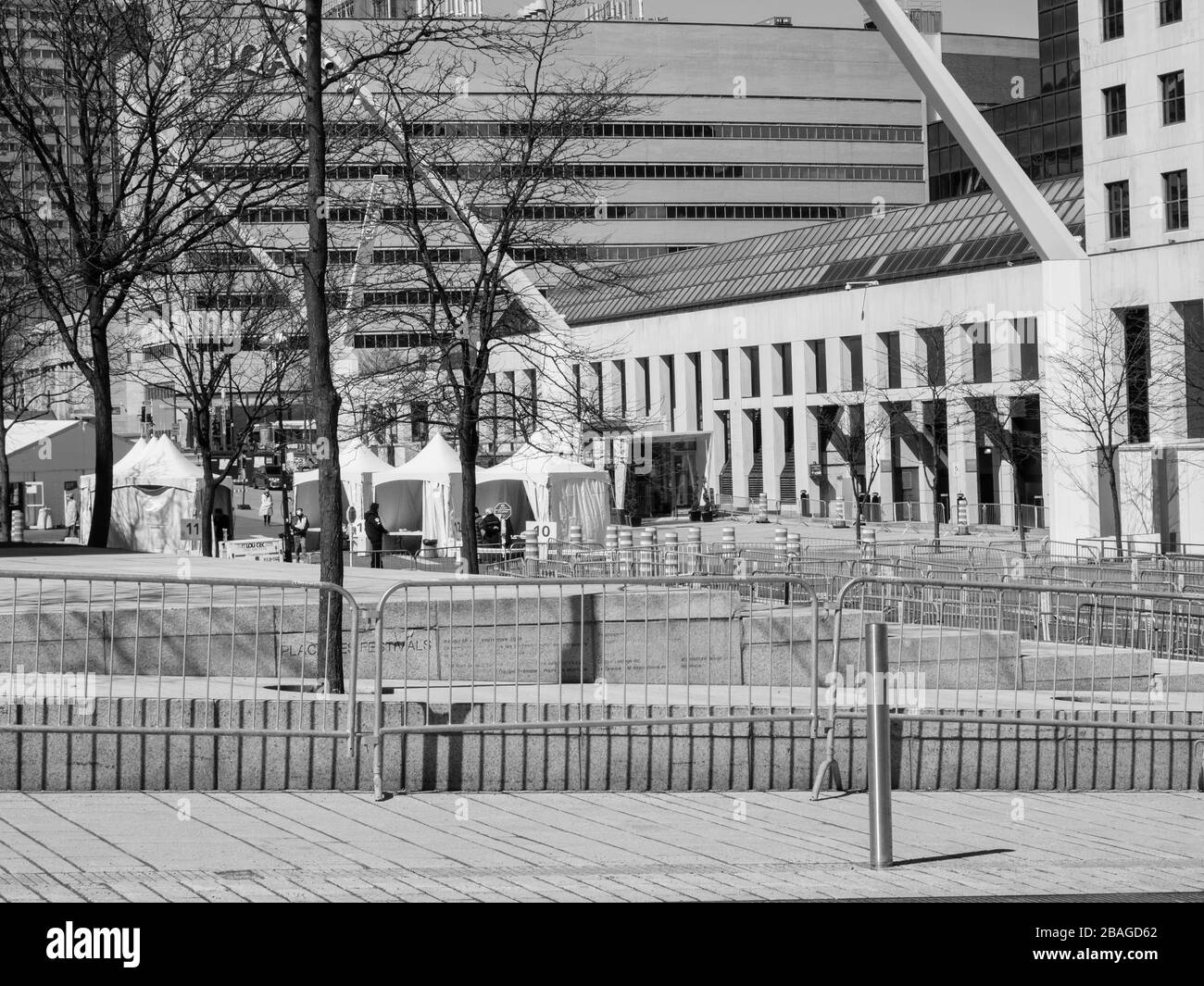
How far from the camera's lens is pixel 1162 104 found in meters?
46.5

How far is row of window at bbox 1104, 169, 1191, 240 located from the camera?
46.9 metres

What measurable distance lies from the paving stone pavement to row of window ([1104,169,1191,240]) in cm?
4074

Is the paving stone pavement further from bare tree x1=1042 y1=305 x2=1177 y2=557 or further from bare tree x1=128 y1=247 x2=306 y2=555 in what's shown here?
bare tree x1=1042 y1=305 x2=1177 y2=557

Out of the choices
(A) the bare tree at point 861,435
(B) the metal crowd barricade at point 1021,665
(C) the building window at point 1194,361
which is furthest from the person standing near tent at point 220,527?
(B) the metal crowd barricade at point 1021,665

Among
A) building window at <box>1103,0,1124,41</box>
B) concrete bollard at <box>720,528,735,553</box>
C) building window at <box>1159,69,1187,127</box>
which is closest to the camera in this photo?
concrete bollard at <box>720,528,735,553</box>

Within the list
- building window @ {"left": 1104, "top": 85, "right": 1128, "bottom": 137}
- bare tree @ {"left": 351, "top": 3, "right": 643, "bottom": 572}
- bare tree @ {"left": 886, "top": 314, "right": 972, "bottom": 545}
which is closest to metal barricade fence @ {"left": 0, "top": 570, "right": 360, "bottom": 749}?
bare tree @ {"left": 351, "top": 3, "right": 643, "bottom": 572}

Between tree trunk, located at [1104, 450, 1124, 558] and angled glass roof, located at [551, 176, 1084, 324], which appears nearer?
tree trunk, located at [1104, 450, 1124, 558]

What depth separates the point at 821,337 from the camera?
67875 millimetres

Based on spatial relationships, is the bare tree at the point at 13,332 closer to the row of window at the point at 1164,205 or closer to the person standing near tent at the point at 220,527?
the person standing near tent at the point at 220,527

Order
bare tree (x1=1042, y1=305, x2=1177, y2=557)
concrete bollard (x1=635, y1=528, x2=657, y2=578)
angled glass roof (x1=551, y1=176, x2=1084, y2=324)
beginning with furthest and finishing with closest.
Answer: angled glass roof (x1=551, y1=176, x2=1084, y2=324) → bare tree (x1=1042, y1=305, x2=1177, y2=557) → concrete bollard (x1=635, y1=528, x2=657, y2=578)

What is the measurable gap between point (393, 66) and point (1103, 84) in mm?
40032

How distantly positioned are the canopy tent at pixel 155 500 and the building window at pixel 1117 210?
27.5 m

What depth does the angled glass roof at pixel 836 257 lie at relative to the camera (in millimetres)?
58062
